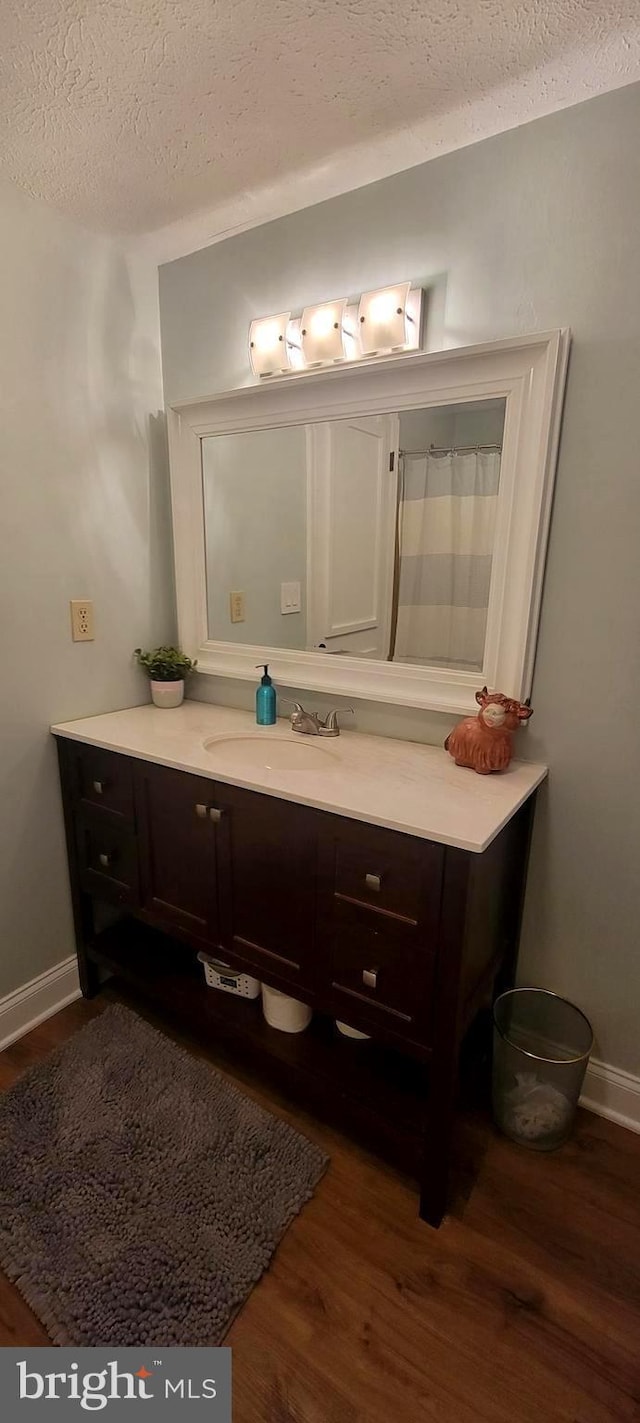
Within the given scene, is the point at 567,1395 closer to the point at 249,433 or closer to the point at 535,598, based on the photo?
the point at 535,598

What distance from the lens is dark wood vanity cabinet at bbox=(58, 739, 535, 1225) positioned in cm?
115

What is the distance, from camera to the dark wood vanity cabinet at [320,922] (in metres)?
1.15

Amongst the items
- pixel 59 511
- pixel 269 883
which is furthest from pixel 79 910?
pixel 59 511

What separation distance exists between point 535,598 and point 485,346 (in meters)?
0.56

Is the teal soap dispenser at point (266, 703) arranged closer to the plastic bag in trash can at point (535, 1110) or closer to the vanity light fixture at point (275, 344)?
the vanity light fixture at point (275, 344)

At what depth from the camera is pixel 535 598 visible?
1379 millimetres

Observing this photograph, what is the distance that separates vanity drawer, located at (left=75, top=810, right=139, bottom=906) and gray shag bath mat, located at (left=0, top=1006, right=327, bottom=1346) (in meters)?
0.43

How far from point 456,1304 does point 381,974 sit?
1.97ft

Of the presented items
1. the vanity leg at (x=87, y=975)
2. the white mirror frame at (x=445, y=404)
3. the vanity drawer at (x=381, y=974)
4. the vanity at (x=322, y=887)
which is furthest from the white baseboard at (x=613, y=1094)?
the vanity leg at (x=87, y=975)

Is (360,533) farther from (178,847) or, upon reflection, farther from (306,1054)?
(306,1054)

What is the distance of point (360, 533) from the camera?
1645mm

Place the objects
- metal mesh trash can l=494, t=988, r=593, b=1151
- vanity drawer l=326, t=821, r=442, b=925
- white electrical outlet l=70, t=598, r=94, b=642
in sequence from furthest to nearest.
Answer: white electrical outlet l=70, t=598, r=94, b=642 < metal mesh trash can l=494, t=988, r=593, b=1151 < vanity drawer l=326, t=821, r=442, b=925

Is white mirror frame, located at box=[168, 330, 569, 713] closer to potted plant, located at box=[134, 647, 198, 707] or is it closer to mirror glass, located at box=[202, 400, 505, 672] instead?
mirror glass, located at box=[202, 400, 505, 672]

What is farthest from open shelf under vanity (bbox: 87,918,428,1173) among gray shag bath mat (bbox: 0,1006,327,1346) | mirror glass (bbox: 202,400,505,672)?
mirror glass (bbox: 202,400,505,672)
